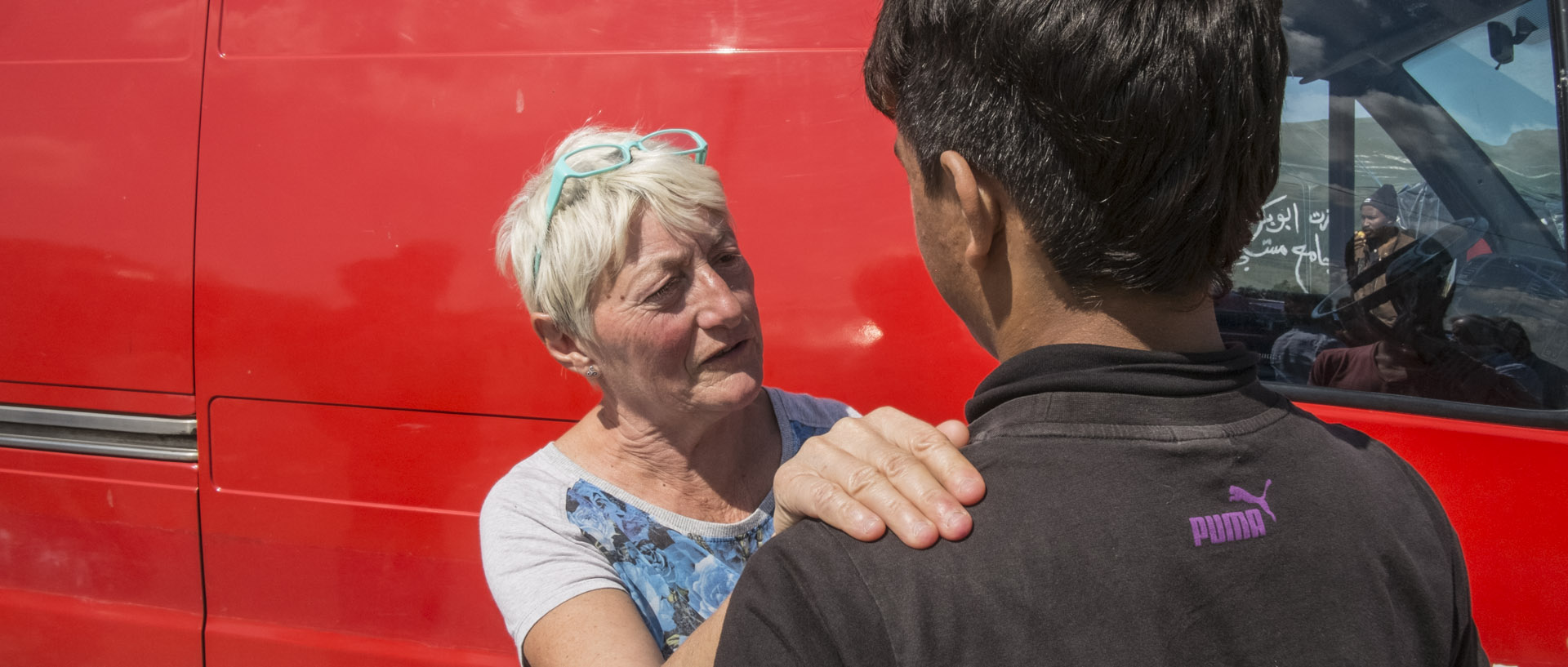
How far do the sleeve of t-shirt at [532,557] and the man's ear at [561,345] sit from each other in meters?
0.24

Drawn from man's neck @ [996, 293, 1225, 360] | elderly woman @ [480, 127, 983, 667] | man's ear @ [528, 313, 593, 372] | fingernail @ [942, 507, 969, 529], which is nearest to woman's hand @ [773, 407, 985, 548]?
fingernail @ [942, 507, 969, 529]

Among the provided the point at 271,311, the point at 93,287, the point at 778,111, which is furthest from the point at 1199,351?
the point at 93,287

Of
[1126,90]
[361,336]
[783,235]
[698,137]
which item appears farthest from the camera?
[361,336]

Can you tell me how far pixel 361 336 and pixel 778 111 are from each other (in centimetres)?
111

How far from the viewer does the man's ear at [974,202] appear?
90cm

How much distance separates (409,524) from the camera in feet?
7.50

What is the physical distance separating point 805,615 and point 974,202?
16.1 inches

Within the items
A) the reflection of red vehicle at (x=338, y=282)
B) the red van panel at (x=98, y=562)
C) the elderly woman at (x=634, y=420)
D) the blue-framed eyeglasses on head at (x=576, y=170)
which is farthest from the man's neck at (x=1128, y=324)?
the red van panel at (x=98, y=562)

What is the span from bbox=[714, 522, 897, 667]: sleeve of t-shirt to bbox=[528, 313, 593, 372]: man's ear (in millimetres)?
1035

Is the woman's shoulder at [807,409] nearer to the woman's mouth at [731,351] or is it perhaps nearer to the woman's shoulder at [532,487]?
the woman's mouth at [731,351]

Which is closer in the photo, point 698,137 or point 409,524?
point 698,137

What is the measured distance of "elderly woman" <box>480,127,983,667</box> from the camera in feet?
5.04

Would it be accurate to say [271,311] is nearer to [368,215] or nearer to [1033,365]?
[368,215]

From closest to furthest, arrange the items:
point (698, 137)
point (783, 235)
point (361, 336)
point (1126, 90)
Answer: point (1126, 90) < point (698, 137) < point (783, 235) < point (361, 336)
